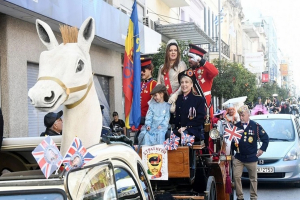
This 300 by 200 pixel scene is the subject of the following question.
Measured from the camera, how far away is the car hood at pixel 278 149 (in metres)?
10.5

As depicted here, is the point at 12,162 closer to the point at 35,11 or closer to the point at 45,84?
the point at 45,84

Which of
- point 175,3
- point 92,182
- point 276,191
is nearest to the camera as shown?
point 92,182

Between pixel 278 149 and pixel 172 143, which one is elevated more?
pixel 172 143

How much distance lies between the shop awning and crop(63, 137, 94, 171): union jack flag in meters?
17.8

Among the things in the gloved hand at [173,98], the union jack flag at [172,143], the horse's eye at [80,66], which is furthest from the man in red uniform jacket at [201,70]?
the horse's eye at [80,66]

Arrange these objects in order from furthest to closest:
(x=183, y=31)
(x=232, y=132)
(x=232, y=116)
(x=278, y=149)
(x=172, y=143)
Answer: (x=183, y=31), (x=278, y=149), (x=232, y=116), (x=232, y=132), (x=172, y=143)

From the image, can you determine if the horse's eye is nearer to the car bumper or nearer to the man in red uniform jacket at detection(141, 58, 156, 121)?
the man in red uniform jacket at detection(141, 58, 156, 121)

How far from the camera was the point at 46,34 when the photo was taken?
357 centimetres

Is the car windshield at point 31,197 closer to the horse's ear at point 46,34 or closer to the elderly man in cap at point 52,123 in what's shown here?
the horse's ear at point 46,34

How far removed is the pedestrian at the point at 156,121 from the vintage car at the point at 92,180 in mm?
1911

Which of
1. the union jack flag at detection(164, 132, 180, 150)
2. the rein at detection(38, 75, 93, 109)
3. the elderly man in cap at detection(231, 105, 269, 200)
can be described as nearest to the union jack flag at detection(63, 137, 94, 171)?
the rein at detection(38, 75, 93, 109)

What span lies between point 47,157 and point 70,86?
2.80 feet

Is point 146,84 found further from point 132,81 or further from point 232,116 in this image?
point 232,116

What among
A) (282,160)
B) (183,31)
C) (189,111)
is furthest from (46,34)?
(183,31)
